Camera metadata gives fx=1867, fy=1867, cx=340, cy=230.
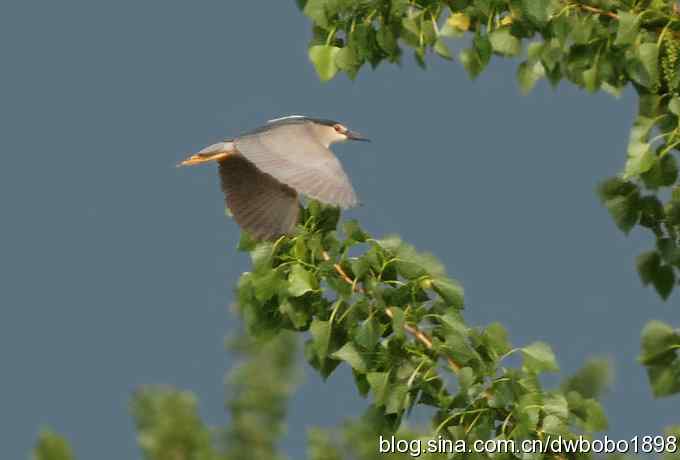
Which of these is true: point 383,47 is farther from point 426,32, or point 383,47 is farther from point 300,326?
point 300,326

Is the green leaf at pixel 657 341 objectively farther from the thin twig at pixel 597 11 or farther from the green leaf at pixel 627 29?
the thin twig at pixel 597 11

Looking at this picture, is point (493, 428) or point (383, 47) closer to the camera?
point (493, 428)

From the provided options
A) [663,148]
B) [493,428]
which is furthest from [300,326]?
[663,148]

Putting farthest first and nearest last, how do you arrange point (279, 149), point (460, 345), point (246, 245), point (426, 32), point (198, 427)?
point (198, 427) → point (279, 149) → point (246, 245) → point (426, 32) → point (460, 345)

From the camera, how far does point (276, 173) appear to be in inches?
288

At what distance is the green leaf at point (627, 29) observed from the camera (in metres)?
6.01

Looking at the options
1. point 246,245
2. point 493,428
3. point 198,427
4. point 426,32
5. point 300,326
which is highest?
point 198,427

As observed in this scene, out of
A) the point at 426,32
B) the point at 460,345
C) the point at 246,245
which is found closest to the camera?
the point at 460,345

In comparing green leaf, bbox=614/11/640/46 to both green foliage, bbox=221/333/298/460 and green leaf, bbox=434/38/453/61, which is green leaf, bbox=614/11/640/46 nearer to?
green leaf, bbox=434/38/453/61

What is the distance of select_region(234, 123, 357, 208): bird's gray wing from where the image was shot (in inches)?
269

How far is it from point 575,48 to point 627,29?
213 mm

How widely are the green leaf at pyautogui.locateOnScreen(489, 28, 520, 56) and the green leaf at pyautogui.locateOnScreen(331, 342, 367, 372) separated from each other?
1151 mm

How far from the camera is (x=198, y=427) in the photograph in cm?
1443

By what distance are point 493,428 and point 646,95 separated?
47.5 inches
